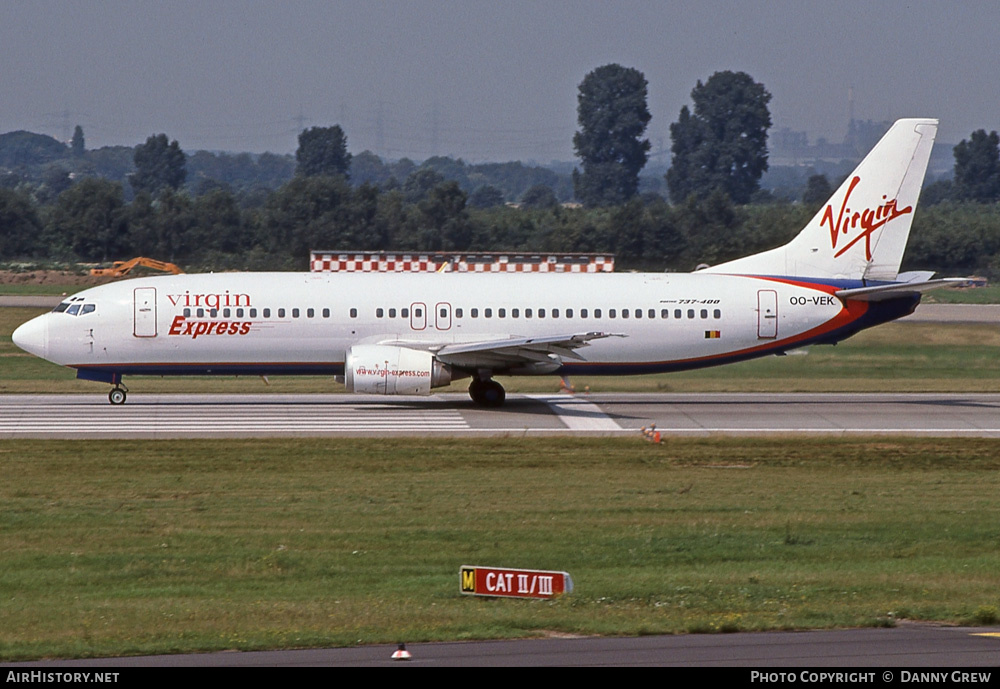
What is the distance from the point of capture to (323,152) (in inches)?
7736

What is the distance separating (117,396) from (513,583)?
24.4 m

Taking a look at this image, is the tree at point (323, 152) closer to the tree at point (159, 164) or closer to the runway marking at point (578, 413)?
the tree at point (159, 164)

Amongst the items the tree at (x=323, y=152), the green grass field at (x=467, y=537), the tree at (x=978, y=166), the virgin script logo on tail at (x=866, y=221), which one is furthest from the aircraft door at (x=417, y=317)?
the tree at (x=323, y=152)

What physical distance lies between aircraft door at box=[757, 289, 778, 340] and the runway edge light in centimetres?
2272

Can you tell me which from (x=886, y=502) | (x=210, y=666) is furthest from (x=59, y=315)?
(x=210, y=666)

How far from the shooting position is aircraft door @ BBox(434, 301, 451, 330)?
3681cm

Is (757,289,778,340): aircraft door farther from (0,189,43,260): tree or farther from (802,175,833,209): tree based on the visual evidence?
(0,189,43,260): tree

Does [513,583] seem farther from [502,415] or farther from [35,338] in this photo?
[35,338]

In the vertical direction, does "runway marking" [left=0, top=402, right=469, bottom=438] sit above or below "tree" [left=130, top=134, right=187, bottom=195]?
below

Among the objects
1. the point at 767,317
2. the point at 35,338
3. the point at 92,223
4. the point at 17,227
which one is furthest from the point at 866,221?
the point at 17,227

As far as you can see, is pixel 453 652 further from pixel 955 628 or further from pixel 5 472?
pixel 5 472

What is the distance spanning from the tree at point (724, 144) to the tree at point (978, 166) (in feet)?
84.7

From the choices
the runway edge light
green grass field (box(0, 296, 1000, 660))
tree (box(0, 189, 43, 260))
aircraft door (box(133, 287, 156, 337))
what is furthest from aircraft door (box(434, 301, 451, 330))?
tree (box(0, 189, 43, 260))
